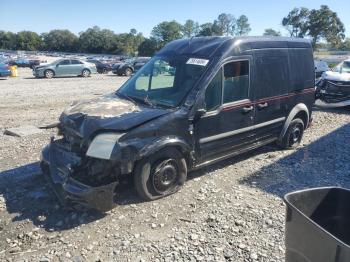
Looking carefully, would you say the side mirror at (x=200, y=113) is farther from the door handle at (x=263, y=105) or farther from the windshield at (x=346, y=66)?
the windshield at (x=346, y=66)

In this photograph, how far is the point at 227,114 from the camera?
5285 millimetres

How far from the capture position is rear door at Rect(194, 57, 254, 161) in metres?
5.05

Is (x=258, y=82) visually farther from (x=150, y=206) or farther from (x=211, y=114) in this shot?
(x=150, y=206)

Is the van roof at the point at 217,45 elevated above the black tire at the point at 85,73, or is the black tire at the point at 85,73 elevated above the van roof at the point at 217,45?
the van roof at the point at 217,45

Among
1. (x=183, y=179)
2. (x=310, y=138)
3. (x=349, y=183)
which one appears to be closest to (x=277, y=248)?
(x=183, y=179)

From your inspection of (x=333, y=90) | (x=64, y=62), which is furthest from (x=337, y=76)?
(x=64, y=62)

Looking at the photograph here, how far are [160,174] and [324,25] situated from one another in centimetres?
8763

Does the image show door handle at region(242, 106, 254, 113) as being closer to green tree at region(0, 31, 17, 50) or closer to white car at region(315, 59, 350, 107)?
white car at region(315, 59, 350, 107)

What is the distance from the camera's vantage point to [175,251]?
12.3 ft

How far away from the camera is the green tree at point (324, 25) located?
263ft

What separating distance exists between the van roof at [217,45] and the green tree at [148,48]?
9137 centimetres

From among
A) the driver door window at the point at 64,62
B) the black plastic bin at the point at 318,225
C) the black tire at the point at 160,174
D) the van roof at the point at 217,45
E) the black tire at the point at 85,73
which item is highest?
the van roof at the point at 217,45

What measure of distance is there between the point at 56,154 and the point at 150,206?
1.50 meters

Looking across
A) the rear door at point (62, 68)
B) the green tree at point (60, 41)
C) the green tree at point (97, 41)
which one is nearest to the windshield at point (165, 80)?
the rear door at point (62, 68)
